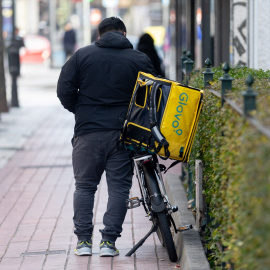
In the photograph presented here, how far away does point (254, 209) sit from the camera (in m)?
3.15

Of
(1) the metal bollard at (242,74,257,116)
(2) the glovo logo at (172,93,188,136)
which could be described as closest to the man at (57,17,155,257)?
(2) the glovo logo at (172,93,188,136)

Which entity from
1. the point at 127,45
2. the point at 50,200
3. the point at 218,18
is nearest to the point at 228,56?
the point at 218,18

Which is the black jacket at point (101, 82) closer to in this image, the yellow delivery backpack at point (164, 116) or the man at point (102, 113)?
the man at point (102, 113)

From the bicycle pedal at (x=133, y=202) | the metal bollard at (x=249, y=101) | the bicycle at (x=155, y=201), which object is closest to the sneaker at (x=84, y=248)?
the bicycle at (x=155, y=201)

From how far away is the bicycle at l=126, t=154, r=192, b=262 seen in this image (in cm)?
562

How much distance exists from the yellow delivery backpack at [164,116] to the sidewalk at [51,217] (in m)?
0.71

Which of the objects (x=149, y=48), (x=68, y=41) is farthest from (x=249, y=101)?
(x=68, y=41)

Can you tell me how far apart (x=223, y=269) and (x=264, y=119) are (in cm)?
169

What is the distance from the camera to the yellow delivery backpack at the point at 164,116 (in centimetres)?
543

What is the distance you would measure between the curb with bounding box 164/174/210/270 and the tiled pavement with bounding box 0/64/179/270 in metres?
0.16

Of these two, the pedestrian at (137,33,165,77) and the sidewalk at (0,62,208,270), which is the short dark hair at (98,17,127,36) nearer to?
the sidewalk at (0,62,208,270)

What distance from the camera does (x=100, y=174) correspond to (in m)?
5.91

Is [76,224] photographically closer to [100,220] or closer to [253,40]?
[100,220]

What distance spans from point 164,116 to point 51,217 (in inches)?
98.9
